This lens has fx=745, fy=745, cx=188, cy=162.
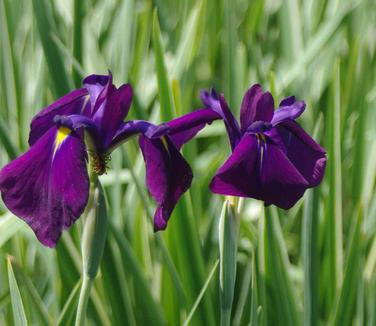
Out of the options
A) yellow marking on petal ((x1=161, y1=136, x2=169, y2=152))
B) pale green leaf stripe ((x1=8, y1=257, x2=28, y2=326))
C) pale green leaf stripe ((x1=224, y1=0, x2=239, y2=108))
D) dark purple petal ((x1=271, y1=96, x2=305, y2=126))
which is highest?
pale green leaf stripe ((x1=224, y1=0, x2=239, y2=108))

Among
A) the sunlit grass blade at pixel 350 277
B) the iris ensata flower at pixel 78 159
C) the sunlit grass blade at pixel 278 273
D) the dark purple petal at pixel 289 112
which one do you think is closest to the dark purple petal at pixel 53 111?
the iris ensata flower at pixel 78 159

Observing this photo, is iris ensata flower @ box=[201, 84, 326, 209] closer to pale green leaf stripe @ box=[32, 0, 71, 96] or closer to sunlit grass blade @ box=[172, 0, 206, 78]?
pale green leaf stripe @ box=[32, 0, 71, 96]

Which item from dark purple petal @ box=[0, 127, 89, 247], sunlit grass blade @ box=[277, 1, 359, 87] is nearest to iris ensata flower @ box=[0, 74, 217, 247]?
dark purple petal @ box=[0, 127, 89, 247]

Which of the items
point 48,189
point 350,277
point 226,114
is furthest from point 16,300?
point 350,277

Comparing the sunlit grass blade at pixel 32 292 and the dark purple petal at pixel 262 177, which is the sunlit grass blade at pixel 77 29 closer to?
the sunlit grass blade at pixel 32 292

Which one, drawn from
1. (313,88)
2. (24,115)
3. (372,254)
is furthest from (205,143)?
(372,254)
